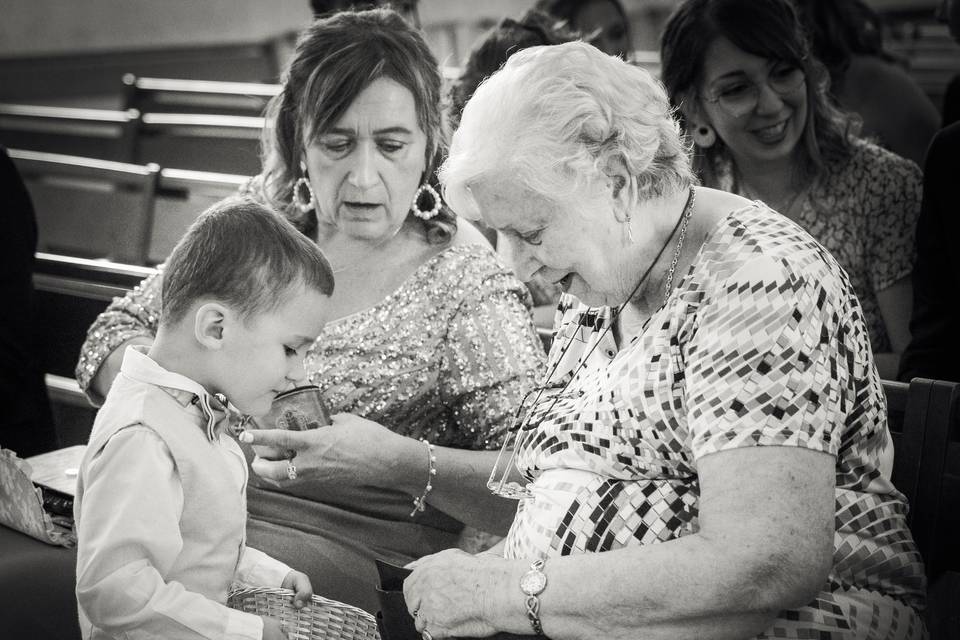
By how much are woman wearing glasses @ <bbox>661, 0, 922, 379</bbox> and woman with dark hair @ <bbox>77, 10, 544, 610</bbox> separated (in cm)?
82

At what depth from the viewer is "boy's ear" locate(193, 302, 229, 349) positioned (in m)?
1.57

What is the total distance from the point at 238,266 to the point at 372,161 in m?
0.63

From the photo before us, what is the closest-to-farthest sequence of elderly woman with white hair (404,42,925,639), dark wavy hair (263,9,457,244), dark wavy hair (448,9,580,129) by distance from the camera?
1. elderly woman with white hair (404,42,925,639)
2. dark wavy hair (263,9,457,244)
3. dark wavy hair (448,9,580,129)

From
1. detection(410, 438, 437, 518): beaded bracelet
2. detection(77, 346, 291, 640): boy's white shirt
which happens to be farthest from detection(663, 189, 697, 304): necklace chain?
detection(77, 346, 291, 640): boy's white shirt

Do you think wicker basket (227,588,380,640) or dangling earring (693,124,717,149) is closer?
wicker basket (227,588,380,640)

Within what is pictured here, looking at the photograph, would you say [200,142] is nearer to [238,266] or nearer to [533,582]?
[238,266]

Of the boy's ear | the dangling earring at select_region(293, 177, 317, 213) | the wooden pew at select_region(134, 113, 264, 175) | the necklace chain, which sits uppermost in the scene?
the necklace chain

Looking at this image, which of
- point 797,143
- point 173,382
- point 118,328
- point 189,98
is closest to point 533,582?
point 173,382

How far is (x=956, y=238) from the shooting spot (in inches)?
87.4

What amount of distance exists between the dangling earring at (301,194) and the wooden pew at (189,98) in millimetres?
2956

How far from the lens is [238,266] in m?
1.59

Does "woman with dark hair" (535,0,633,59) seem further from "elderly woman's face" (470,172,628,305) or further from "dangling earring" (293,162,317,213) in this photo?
"elderly woman's face" (470,172,628,305)

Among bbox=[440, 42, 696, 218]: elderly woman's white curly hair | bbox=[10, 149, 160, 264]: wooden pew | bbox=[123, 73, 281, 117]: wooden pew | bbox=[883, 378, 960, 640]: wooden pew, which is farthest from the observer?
bbox=[123, 73, 281, 117]: wooden pew

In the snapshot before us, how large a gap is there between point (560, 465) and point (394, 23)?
1.15m
